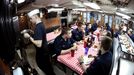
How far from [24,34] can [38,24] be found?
84cm

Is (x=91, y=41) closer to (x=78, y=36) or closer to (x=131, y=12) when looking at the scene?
(x=78, y=36)

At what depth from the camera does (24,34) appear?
4578 mm

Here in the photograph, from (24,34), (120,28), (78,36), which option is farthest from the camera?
(120,28)

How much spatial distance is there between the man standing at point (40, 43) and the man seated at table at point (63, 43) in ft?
0.83

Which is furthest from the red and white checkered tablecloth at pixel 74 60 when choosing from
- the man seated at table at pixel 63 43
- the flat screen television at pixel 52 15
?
the flat screen television at pixel 52 15

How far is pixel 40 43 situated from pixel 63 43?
1.56ft

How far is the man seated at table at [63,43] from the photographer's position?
4008mm

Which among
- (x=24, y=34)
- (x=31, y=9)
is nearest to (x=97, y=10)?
(x=31, y=9)

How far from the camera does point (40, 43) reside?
3959 millimetres

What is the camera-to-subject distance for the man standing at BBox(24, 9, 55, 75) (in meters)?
3.90

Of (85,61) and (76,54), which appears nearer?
(85,61)

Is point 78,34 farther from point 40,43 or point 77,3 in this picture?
point 40,43

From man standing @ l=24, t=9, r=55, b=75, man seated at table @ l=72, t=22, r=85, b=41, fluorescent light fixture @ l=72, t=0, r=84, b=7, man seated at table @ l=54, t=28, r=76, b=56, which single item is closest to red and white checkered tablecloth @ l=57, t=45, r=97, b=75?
man seated at table @ l=54, t=28, r=76, b=56

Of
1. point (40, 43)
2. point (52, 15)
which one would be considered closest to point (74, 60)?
point (40, 43)
